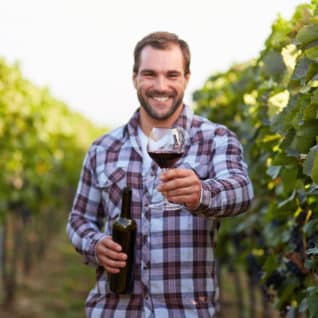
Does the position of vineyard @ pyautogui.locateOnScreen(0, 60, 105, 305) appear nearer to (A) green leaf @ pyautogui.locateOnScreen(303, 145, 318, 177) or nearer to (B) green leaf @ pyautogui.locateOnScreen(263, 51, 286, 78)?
(B) green leaf @ pyautogui.locateOnScreen(263, 51, 286, 78)

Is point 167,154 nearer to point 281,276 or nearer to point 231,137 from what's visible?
point 231,137

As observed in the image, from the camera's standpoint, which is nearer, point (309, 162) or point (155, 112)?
point (309, 162)

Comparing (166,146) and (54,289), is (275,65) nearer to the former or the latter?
(166,146)

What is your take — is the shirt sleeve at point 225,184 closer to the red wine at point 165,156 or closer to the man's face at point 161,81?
the red wine at point 165,156

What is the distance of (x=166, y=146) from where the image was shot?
245 centimetres

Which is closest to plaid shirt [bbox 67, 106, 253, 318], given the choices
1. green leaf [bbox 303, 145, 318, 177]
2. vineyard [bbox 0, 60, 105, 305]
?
green leaf [bbox 303, 145, 318, 177]

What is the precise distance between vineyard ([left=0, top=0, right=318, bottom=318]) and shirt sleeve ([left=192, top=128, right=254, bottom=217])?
0.60 feet

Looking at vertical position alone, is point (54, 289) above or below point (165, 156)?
below

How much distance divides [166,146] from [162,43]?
624 millimetres

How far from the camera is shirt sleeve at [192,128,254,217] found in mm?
2484

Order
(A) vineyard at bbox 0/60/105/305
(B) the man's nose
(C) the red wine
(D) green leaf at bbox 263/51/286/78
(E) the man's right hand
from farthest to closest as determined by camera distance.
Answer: (A) vineyard at bbox 0/60/105/305 → (D) green leaf at bbox 263/51/286/78 → (B) the man's nose → (E) the man's right hand → (C) the red wine

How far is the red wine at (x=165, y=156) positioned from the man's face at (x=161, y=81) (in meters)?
0.46

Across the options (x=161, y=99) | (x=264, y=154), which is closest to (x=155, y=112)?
(x=161, y=99)

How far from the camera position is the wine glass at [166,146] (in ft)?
8.03
